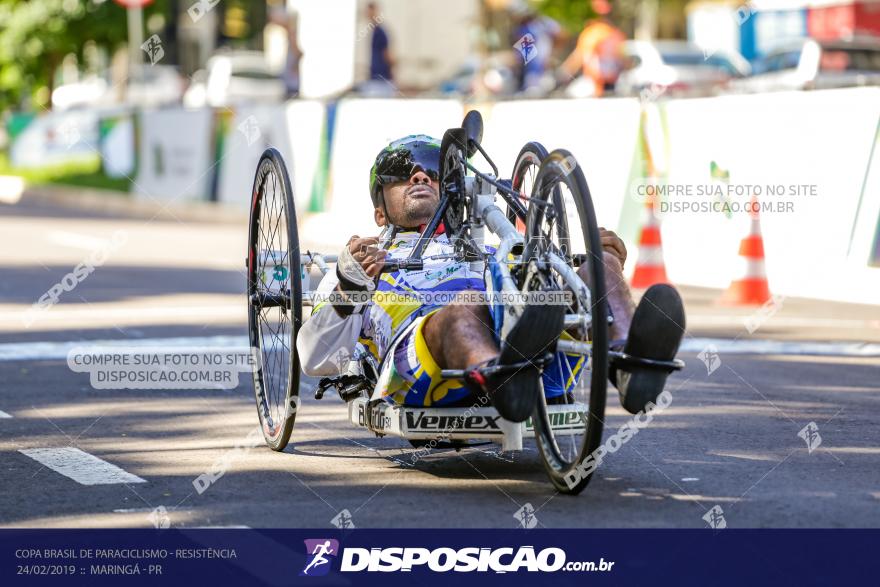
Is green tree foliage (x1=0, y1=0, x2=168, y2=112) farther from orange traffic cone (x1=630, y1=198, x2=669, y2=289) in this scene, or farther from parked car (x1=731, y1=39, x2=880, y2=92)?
orange traffic cone (x1=630, y1=198, x2=669, y2=289)

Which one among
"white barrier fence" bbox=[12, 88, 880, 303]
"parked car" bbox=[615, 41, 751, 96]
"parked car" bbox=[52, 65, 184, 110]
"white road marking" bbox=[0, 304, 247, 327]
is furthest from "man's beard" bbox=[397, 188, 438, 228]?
"parked car" bbox=[52, 65, 184, 110]

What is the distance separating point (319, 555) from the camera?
4973 millimetres

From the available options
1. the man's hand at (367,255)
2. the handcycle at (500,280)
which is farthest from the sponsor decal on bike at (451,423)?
the man's hand at (367,255)

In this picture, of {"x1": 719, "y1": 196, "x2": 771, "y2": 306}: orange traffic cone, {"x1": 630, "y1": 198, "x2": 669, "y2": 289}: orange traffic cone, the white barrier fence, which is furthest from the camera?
{"x1": 630, "y1": 198, "x2": 669, "y2": 289}: orange traffic cone

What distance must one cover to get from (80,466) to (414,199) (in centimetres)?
161

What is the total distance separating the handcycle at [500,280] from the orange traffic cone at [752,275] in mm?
6139

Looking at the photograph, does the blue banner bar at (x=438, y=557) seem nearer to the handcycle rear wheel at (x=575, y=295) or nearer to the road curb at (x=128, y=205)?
the handcycle rear wheel at (x=575, y=295)

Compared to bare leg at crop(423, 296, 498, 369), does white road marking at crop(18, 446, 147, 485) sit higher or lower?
lower

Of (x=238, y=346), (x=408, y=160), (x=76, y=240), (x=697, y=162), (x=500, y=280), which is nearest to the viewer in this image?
(x=500, y=280)

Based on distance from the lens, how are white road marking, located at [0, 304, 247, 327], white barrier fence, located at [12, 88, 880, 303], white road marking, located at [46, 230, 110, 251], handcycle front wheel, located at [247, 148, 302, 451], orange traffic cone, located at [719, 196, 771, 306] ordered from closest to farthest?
handcycle front wheel, located at [247, 148, 302, 451] → white road marking, located at [0, 304, 247, 327] → orange traffic cone, located at [719, 196, 771, 306] → white barrier fence, located at [12, 88, 880, 303] → white road marking, located at [46, 230, 110, 251]

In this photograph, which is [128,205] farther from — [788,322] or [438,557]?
[438,557]

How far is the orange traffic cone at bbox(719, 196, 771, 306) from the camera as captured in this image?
1253cm

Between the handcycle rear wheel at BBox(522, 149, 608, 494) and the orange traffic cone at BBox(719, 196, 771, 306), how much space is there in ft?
21.1

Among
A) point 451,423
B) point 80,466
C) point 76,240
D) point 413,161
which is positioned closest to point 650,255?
point 413,161
